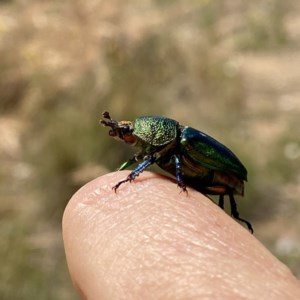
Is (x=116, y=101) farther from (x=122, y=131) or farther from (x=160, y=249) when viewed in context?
(x=160, y=249)

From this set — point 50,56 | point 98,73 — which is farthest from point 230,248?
point 50,56

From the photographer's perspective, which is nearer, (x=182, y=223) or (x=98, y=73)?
(x=182, y=223)

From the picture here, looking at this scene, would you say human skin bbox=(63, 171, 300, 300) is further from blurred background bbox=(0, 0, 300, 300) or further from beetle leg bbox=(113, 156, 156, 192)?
blurred background bbox=(0, 0, 300, 300)

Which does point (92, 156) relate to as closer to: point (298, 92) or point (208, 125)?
point (208, 125)

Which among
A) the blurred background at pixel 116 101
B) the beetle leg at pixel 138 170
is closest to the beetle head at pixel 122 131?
the beetle leg at pixel 138 170

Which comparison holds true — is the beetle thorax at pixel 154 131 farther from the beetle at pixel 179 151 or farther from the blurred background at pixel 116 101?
the blurred background at pixel 116 101

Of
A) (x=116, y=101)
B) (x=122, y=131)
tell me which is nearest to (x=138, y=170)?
(x=122, y=131)
